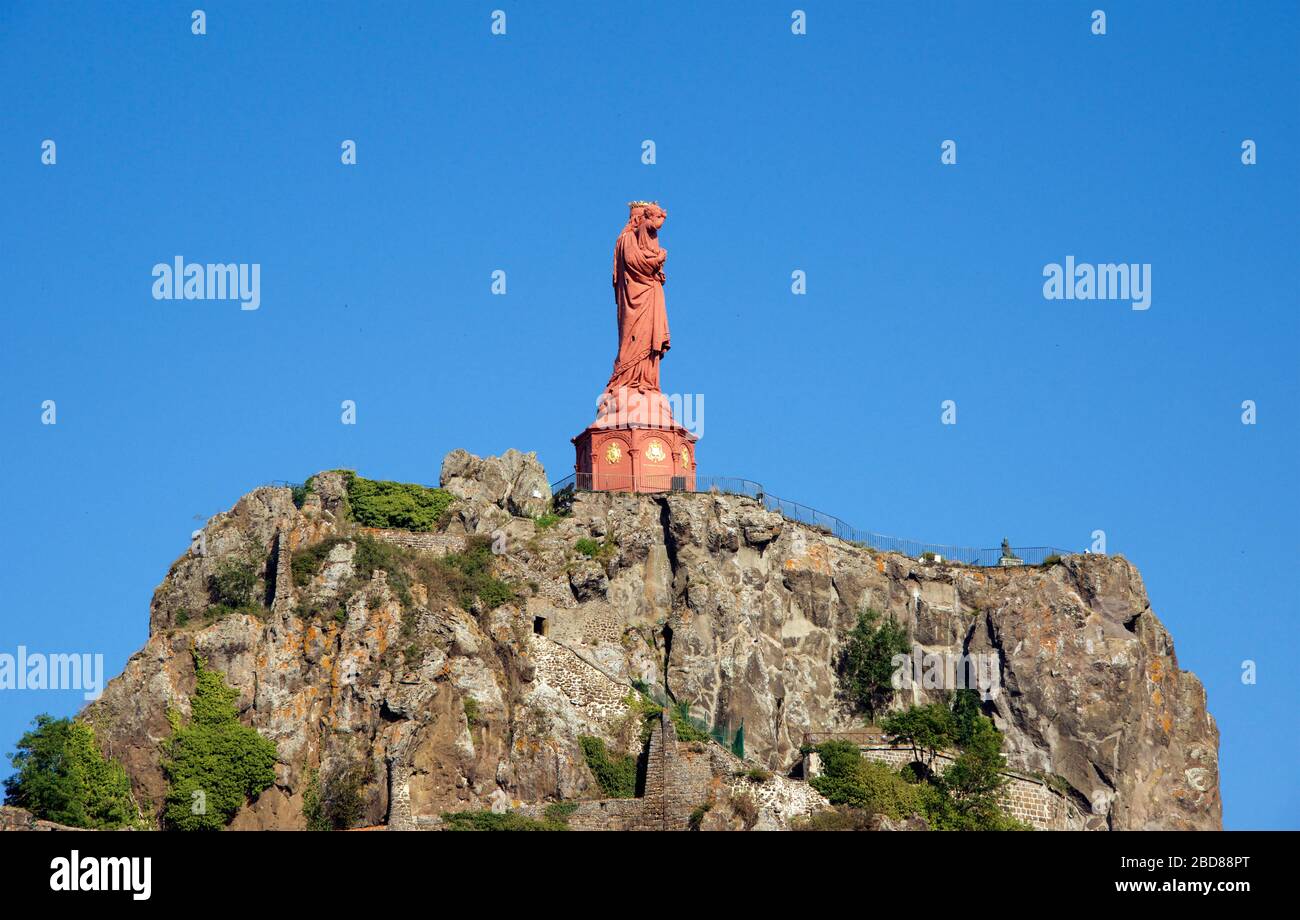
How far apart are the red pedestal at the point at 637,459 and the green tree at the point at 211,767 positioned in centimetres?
2131

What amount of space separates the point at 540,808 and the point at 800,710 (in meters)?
15.3

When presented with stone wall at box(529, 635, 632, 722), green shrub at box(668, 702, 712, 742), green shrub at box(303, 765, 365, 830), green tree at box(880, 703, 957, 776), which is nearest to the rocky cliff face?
stone wall at box(529, 635, 632, 722)

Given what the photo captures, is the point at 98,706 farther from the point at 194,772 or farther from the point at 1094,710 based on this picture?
the point at 1094,710

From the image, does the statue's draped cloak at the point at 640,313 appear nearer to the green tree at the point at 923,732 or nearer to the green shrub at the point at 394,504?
the green shrub at the point at 394,504

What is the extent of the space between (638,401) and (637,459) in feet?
9.13

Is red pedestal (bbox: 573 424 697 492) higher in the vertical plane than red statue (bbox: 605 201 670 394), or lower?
lower

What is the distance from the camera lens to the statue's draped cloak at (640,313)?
104438 mm

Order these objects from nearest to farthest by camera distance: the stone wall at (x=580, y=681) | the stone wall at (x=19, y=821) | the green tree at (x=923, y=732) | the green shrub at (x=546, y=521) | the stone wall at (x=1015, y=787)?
the stone wall at (x=19, y=821) → the stone wall at (x=580, y=681) → the stone wall at (x=1015, y=787) → the green tree at (x=923, y=732) → the green shrub at (x=546, y=521)

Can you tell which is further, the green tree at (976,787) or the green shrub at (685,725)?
the green tree at (976,787)

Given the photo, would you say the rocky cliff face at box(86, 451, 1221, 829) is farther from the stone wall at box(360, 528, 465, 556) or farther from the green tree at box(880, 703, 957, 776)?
the green tree at box(880, 703, 957, 776)

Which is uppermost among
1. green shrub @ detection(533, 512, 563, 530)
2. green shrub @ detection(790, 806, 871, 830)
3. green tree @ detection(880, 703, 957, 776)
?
green shrub @ detection(533, 512, 563, 530)

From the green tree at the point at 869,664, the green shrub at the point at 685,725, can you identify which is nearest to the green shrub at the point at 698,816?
the green shrub at the point at 685,725

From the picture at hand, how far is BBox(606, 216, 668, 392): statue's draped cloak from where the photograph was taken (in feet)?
343
